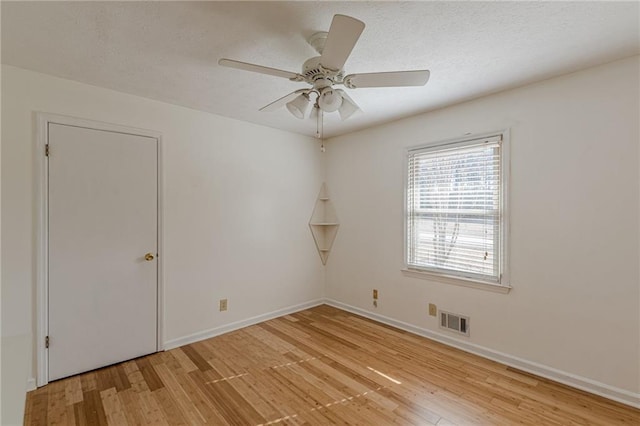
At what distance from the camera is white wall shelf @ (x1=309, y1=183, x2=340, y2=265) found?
4.23 metres

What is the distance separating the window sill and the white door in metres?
2.72

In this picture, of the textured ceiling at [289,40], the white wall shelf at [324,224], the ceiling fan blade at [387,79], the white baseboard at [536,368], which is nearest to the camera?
the textured ceiling at [289,40]

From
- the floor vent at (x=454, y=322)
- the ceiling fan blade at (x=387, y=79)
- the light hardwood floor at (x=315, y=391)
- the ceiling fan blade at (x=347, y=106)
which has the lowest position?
the light hardwood floor at (x=315, y=391)

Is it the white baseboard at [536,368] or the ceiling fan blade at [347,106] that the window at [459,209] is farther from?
the ceiling fan blade at [347,106]

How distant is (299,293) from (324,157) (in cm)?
204

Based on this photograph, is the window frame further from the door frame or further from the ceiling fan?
the door frame

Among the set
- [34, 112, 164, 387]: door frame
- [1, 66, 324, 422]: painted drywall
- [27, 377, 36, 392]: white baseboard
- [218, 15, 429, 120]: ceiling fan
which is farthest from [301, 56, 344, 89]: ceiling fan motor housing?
[27, 377, 36, 392]: white baseboard

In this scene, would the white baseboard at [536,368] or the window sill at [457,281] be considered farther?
the window sill at [457,281]

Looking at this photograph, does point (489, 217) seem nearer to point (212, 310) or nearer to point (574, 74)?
point (574, 74)

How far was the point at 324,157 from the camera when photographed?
439 cm

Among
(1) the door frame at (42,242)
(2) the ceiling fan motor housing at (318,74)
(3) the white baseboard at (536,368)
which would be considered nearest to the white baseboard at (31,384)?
(1) the door frame at (42,242)

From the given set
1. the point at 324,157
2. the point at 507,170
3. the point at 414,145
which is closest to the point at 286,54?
the point at 414,145

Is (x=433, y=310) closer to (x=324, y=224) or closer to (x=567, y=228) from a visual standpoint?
(x=567, y=228)

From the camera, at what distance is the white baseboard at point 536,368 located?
2061mm
